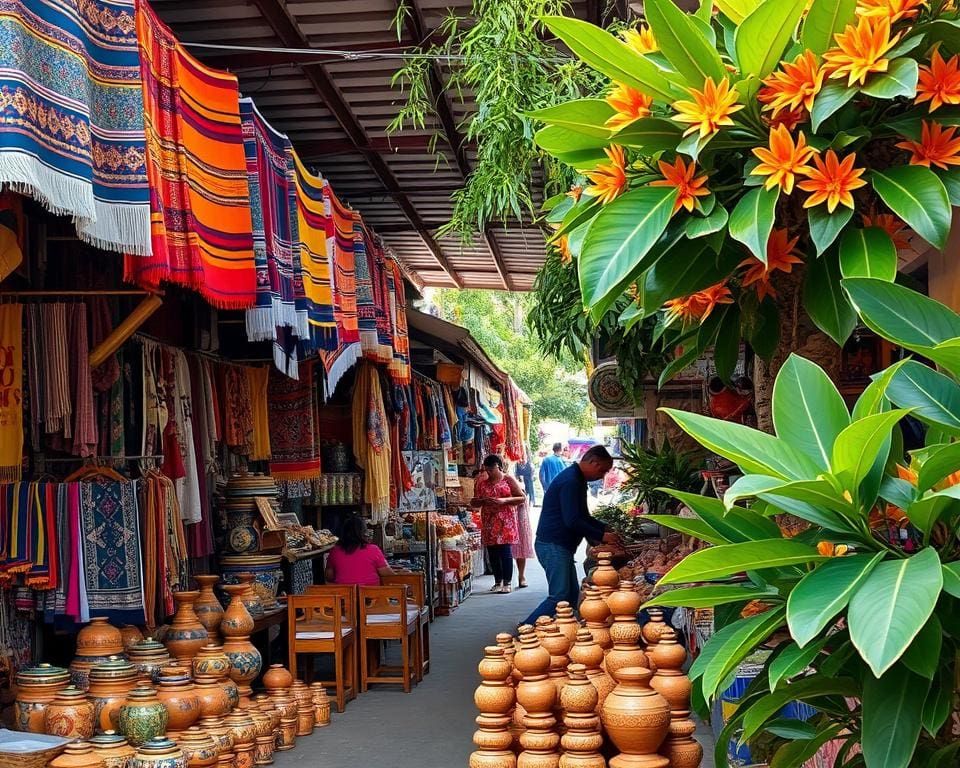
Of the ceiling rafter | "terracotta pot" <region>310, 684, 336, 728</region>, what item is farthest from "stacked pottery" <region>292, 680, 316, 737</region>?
the ceiling rafter

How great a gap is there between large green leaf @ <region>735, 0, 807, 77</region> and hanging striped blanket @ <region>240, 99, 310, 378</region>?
3708 millimetres

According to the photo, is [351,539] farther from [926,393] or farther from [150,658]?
[926,393]

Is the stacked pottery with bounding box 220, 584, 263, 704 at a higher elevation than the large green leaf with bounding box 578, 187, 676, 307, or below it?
below

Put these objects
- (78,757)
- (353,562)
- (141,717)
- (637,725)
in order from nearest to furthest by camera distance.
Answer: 1. (637,725)
2. (78,757)
3. (141,717)
4. (353,562)

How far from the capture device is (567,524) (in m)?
7.66

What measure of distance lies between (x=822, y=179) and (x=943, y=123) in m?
0.25

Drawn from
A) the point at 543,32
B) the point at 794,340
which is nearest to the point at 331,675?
the point at 543,32

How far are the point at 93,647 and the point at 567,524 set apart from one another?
3535 millimetres

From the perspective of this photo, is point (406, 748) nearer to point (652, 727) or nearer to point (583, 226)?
point (652, 727)

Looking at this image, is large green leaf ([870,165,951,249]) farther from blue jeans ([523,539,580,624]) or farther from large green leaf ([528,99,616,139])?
blue jeans ([523,539,580,624])

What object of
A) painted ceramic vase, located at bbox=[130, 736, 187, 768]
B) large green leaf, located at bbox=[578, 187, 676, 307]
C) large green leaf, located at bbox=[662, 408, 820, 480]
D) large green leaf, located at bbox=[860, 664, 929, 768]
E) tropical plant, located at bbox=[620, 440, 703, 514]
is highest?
large green leaf, located at bbox=[578, 187, 676, 307]

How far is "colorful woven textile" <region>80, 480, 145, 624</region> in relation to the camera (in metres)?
5.24

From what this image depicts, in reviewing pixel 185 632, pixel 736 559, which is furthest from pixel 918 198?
pixel 185 632

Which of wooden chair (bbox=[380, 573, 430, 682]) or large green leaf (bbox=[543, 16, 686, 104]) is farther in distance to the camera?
wooden chair (bbox=[380, 573, 430, 682])
